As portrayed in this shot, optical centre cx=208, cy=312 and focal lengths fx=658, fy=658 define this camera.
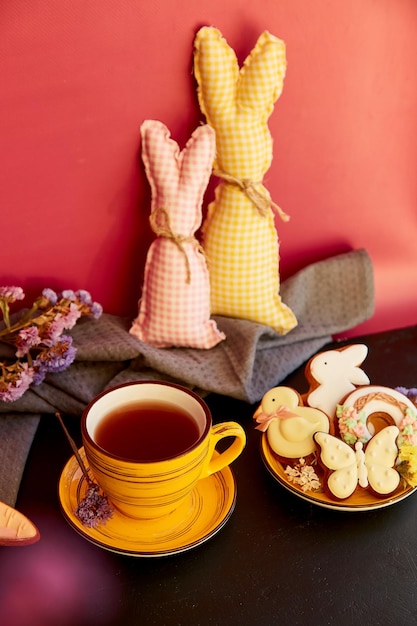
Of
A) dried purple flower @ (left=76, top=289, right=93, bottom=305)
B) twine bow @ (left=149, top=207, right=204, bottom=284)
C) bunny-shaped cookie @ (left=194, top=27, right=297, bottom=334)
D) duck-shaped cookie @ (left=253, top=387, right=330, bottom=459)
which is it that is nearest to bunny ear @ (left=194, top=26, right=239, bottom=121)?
bunny-shaped cookie @ (left=194, top=27, right=297, bottom=334)

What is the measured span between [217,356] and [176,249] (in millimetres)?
159

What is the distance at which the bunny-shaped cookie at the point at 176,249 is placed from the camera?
86 cm

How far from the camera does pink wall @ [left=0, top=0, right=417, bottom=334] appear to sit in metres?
0.81

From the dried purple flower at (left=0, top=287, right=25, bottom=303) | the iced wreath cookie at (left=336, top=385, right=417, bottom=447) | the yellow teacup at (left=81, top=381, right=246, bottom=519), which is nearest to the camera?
the yellow teacup at (left=81, top=381, right=246, bottom=519)

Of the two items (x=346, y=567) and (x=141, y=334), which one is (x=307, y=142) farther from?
(x=346, y=567)

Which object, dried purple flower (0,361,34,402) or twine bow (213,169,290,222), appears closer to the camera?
dried purple flower (0,361,34,402)

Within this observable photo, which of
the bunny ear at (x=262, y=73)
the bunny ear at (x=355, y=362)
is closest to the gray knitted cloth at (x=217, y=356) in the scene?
the bunny ear at (x=355, y=362)

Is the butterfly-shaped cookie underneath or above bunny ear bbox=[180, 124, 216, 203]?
underneath

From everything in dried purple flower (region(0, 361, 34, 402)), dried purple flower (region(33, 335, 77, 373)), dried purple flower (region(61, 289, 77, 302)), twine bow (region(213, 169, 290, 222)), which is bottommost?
dried purple flower (region(0, 361, 34, 402))

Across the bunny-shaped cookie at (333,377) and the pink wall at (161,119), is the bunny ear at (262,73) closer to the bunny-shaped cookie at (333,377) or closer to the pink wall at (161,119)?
the pink wall at (161,119)

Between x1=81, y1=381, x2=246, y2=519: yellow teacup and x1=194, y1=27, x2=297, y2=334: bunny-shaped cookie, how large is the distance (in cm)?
30

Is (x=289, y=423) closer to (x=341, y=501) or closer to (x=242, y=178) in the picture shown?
(x=341, y=501)

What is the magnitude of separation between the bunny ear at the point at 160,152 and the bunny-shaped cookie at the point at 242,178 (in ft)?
0.22

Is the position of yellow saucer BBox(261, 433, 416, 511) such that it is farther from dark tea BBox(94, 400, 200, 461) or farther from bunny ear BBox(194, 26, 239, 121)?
bunny ear BBox(194, 26, 239, 121)
